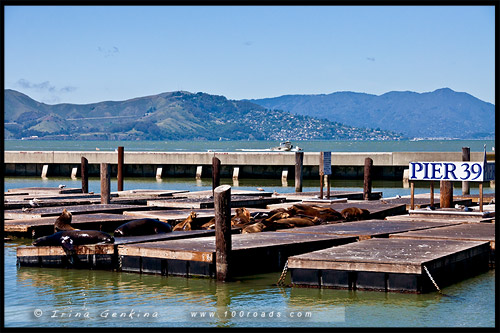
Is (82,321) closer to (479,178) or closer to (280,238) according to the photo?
(280,238)

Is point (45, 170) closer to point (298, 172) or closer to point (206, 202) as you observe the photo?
point (298, 172)

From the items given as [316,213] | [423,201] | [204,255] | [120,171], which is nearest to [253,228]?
[316,213]

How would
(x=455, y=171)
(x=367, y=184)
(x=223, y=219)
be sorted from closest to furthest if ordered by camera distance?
(x=223, y=219)
(x=455, y=171)
(x=367, y=184)

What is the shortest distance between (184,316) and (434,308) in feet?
11.5

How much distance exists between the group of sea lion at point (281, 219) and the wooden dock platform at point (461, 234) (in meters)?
2.97

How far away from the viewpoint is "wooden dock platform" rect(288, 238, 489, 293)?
1286cm

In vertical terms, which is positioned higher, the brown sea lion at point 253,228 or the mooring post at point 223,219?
the mooring post at point 223,219

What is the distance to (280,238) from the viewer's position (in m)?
16.4

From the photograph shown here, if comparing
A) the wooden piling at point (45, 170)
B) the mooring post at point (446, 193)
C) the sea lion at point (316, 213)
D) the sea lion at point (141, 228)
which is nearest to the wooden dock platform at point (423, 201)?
the mooring post at point (446, 193)

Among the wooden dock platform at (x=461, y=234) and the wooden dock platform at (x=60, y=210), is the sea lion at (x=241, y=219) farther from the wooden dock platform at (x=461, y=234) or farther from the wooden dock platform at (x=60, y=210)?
the wooden dock platform at (x=60, y=210)

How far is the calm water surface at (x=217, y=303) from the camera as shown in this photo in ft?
38.4

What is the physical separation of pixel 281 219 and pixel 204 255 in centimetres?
526

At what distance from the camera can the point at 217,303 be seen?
42.1ft
